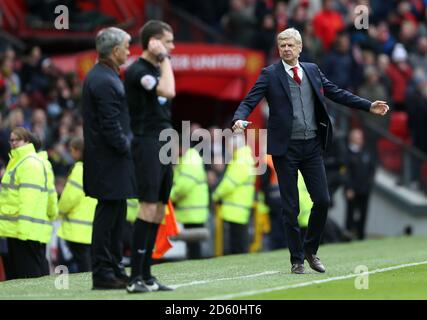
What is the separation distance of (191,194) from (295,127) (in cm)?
744

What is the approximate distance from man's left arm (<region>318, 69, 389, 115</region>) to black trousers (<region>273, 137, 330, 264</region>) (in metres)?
0.50

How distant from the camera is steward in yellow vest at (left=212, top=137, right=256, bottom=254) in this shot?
68.1ft

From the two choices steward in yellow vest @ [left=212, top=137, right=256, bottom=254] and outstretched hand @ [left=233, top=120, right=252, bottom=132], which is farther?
steward in yellow vest @ [left=212, top=137, right=256, bottom=254]

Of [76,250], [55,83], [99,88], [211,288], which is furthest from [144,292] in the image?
[55,83]

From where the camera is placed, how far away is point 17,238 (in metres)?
14.6

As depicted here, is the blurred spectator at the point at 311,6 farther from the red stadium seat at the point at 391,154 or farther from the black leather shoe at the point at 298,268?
the black leather shoe at the point at 298,268

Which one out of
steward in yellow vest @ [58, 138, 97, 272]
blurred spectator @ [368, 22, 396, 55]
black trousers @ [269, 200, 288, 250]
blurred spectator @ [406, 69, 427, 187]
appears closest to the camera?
steward in yellow vest @ [58, 138, 97, 272]

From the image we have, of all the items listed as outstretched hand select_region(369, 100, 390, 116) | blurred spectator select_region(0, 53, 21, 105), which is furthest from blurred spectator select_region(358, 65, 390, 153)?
outstretched hand select_region(369, 100, 390, 116)

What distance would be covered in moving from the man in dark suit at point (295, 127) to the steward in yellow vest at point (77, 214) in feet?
11.3

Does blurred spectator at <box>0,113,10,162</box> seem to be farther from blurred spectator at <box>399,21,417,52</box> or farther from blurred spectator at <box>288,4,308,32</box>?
blurred spectator at <box>399,21,417,52</box>

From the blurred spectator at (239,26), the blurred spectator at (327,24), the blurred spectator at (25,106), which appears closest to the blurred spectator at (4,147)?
the blurred spectator at (25,106)

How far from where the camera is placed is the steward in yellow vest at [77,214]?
15703 millimetres

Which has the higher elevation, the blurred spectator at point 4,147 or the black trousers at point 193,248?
the blurred spectator at point 4,147

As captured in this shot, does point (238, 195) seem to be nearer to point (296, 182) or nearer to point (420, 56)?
point (296, 182)
